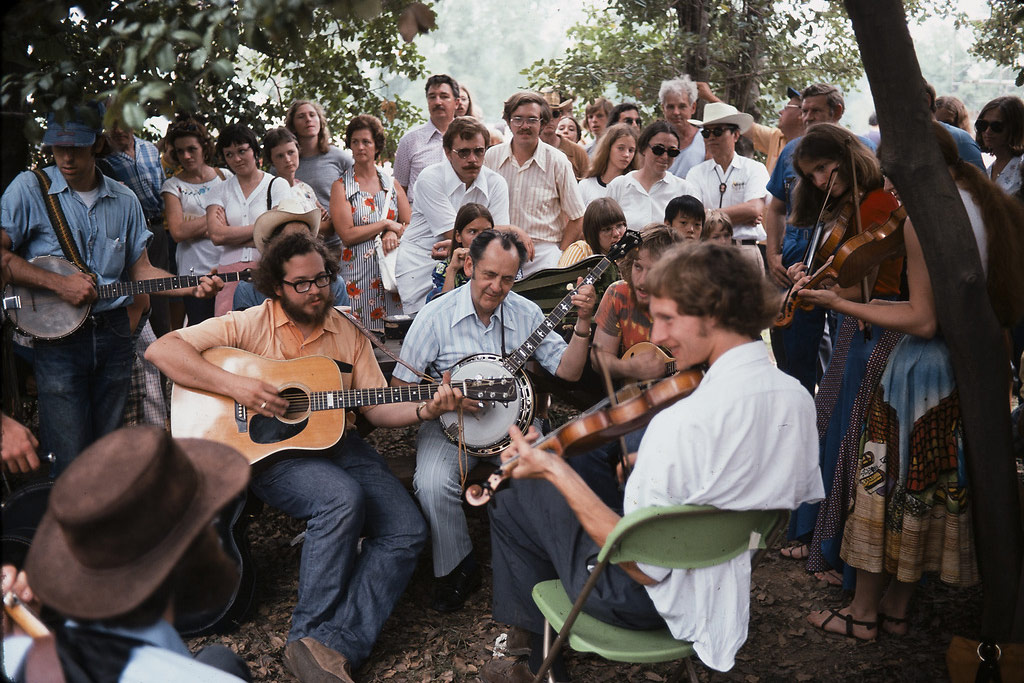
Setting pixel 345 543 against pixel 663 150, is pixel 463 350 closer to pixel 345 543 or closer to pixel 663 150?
pixel 345 543

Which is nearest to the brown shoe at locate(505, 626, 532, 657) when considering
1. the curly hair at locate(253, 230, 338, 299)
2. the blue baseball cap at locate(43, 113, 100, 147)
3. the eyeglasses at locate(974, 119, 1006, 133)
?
the curly hair at locate(253, 230, 338, 299)

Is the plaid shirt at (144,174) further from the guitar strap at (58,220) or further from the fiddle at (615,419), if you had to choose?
the fiddle at (615,419)

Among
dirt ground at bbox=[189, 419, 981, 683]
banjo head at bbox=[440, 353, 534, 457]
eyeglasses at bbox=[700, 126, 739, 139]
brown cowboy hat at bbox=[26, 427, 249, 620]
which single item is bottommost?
dirt ground at bbox=[189, 419, 981, 683]

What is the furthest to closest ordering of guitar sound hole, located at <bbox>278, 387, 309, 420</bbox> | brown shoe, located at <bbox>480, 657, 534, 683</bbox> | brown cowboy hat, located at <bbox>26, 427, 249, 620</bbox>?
guitar sound hole, located at <bbox>278, 387, 309, 420</bbox>, brown shoe, located at <bbox>480, 657, 534, 683</bbox>, brown cowboy hat, located at <bbox>26, 427, 249, 620</bbox>

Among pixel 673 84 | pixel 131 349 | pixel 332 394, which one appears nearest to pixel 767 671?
pixel 332 394

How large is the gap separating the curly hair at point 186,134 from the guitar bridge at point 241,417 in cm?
288

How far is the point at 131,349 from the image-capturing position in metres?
4.62

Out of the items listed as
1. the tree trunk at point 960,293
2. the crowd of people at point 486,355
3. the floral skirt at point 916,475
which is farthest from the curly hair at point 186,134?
the floral skirt at point 916,475

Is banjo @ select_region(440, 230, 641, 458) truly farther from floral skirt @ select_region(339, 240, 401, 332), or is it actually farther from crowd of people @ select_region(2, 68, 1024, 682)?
floral skirt @ select_region(339, 240, 401, 332)

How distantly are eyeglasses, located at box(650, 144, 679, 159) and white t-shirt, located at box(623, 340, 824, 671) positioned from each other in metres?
3.53

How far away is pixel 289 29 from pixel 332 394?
6.41 ft

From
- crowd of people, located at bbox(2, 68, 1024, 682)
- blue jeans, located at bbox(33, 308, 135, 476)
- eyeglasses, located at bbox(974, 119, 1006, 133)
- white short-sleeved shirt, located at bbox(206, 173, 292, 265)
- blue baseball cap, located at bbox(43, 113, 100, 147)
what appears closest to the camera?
crowd of people, located at bbox(2, 68, 1024, 682)

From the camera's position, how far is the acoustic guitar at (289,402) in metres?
3.62

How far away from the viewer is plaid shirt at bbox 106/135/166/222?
18.2ft
